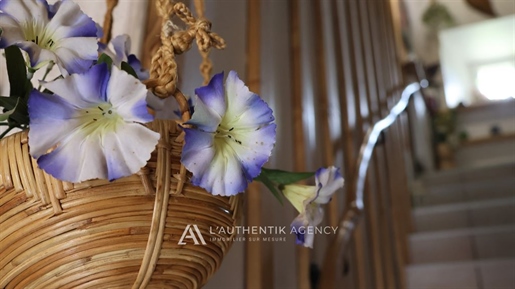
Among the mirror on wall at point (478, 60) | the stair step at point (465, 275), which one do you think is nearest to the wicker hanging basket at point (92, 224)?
the stair step at point (465, 275)

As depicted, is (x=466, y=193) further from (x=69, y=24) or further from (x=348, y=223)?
(x=69, y=24)

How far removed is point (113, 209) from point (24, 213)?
0.09 meters

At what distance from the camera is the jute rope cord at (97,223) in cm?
51

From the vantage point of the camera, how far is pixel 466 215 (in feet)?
10.8

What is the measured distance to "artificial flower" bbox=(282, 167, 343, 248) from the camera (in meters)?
0.67

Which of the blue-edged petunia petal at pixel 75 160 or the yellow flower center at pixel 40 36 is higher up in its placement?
the yellow flower center at pixel 40 36

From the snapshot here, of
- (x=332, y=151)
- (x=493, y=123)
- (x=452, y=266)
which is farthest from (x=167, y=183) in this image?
(x=493, y=123)

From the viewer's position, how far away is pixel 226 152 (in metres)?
0.54

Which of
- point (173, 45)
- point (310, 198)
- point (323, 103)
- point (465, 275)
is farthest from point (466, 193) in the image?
point (173, 45)

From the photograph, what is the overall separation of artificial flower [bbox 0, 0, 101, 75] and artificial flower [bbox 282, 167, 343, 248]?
31 cm

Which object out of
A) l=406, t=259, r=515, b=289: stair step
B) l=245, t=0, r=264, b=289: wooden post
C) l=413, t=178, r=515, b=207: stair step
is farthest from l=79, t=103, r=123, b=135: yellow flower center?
l=413, t=178, r=515, b=207: stair step

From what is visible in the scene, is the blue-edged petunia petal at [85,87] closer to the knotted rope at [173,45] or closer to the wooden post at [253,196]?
the knotted rope at [173,45]

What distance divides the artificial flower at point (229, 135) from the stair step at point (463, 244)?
2.61 meters

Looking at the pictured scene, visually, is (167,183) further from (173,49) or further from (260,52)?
(260,52)
